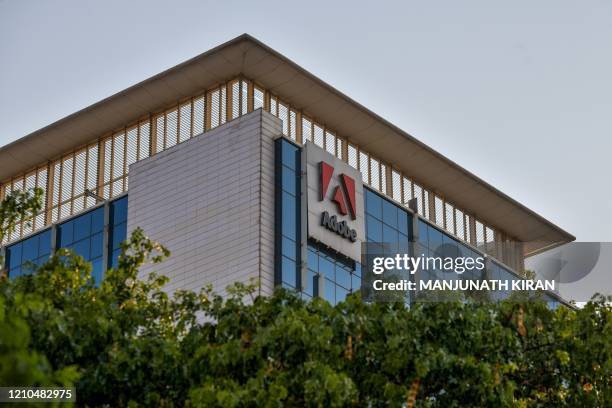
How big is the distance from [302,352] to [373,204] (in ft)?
99.9

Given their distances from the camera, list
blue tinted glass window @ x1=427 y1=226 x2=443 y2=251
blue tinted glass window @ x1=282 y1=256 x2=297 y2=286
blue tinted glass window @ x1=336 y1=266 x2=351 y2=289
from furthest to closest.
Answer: blue tinted glass window @ x1=427 y1=226 x2=443 y2=251 → blue tinted glass window @ x1=336 y1=266 x2=351 y2=289 → blue tinted glass window @ x1=282 y1=256 x2=297 y2=286

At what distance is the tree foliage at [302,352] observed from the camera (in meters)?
24.1

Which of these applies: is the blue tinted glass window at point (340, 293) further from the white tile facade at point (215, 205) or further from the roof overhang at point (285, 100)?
the roof overhang at point (285, 100)

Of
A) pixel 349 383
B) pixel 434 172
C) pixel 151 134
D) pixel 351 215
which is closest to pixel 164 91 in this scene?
pixel 151 134

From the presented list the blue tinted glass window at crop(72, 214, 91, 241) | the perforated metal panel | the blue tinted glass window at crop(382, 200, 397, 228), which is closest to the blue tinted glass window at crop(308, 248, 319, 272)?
the perforated metal panel

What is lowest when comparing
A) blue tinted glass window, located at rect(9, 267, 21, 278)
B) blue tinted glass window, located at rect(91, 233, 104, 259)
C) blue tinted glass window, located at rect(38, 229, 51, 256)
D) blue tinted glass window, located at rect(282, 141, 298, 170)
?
blue tinted glass window, located at rect(9, 267, 21, 278)

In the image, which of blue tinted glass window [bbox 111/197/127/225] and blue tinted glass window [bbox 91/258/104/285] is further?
blue tinted glass window [bbox 111/197/127/225]

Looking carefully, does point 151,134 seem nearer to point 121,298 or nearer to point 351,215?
point 351,215

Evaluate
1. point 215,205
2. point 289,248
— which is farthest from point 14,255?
point 289,248

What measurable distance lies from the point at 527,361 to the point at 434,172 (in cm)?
3346

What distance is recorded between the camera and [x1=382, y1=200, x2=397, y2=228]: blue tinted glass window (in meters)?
55.5

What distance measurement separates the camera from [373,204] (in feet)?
180

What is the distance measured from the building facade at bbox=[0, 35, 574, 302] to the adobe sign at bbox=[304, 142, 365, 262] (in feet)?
0.19

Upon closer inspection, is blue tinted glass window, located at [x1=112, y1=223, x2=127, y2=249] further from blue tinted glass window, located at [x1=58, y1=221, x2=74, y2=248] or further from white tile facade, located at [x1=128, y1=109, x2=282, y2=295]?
blue tinted glass window, located at [x1=58, y1=221, x2=74, y2=248]
